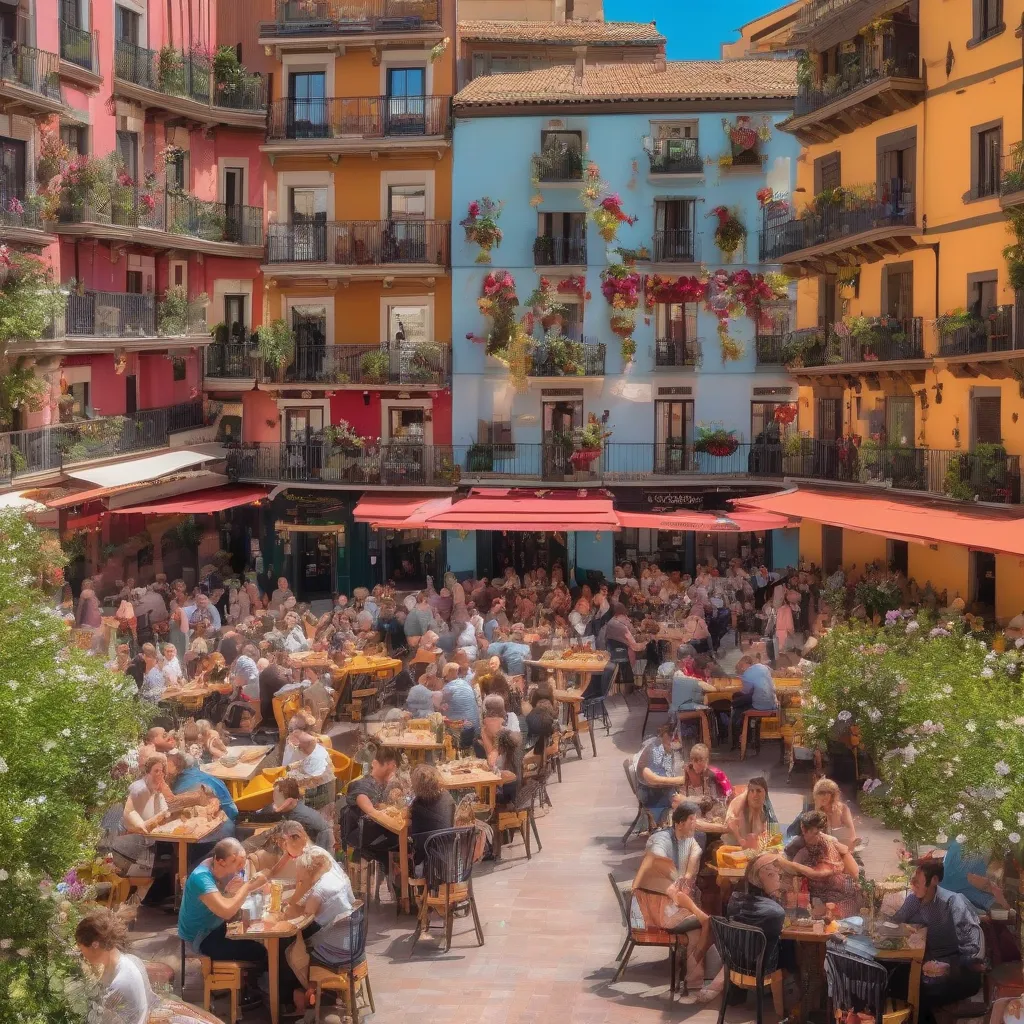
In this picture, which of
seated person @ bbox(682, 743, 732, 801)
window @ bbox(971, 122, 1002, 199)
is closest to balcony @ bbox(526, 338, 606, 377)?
window @ bbox(971, 122, 1002, 199)

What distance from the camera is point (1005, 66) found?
26.8 metres

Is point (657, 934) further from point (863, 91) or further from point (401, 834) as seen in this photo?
point (863, 91)

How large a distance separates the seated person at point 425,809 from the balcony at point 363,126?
1025 inches

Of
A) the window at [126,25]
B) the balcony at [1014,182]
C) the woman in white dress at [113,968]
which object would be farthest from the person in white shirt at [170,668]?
the window at [126,25]

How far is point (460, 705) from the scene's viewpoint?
1848 cm

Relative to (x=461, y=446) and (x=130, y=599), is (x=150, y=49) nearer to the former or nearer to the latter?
(x=461, y=446)

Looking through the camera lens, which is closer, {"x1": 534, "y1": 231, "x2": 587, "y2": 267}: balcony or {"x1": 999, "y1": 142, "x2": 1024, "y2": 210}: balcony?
{"x1": 999, "y1": 142, "x2": 1024, "y2": 210}: balcony

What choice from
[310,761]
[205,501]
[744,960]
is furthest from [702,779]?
[205,501]

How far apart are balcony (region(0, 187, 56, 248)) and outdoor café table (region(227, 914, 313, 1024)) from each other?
19500mm

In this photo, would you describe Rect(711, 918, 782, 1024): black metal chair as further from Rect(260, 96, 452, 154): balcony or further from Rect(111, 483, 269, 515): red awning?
Rect(260, 96, 452, 154): balcony

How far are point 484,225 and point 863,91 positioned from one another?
10.2 metres

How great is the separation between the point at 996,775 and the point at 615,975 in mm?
3965

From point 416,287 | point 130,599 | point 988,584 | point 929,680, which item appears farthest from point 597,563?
point 929,680

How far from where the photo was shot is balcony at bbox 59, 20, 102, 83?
3055cm
